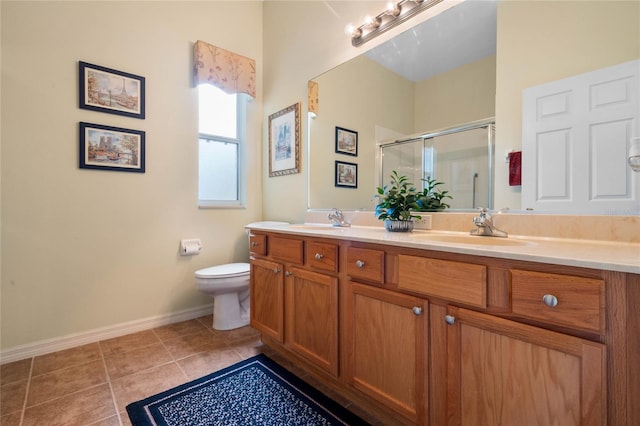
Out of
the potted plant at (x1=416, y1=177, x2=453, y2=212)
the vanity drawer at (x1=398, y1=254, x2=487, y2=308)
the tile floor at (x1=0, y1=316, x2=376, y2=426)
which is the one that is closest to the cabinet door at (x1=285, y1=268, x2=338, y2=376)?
the tile floor at (x1=0, y1=316, x2=376, y2=426)

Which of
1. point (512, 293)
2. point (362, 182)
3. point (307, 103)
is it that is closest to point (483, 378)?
point (512, 293)

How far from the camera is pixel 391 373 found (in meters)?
1.16

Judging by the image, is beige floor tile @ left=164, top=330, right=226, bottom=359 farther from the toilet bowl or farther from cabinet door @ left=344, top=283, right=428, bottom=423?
cabinet door @ left=344, top=283, right=428, bottom=423

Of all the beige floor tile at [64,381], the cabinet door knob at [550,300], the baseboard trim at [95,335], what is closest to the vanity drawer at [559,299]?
the cabinet door knob at [550,300]

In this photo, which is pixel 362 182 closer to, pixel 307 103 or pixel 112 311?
pixel 307 103

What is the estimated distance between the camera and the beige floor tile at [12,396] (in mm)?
1399

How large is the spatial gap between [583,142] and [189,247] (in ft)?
8.59

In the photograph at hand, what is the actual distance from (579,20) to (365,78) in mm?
1128

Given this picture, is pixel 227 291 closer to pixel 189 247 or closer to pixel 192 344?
pixel 192 344

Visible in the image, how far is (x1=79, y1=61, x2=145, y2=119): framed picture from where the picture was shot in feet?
6.70

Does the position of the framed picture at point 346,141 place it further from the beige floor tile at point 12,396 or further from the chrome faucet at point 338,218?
the beige floor tile at point 12,396

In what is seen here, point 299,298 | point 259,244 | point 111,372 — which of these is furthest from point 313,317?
Answer: point 111,372

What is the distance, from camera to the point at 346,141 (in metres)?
2.10

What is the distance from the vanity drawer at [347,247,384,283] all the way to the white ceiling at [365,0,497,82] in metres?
1.11
